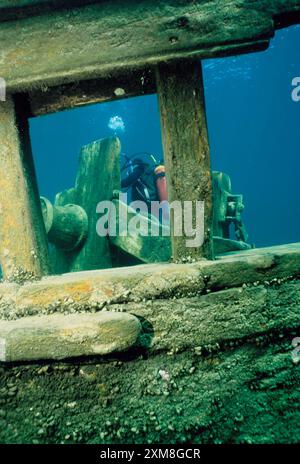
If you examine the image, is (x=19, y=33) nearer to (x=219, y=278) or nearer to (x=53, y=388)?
(x=219, y=278)

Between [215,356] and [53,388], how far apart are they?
78 cm

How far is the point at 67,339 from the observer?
1.37 m

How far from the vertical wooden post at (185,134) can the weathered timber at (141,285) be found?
0.18m

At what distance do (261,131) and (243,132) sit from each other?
413cm

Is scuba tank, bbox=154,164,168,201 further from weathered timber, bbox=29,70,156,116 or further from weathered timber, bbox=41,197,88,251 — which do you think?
weathered timber, bbox=29,70,156,116

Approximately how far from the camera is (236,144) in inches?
3066

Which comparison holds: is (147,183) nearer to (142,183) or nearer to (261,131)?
(142,183)

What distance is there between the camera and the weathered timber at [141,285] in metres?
1.58

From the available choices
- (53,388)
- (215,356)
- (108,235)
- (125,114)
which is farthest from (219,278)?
(125,114)

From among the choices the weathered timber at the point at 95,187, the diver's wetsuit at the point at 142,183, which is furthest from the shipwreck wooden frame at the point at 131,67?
the diver's wetsuit at the point at 142,183

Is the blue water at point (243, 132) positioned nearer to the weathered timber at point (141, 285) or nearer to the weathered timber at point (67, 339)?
the weathered timber at point (141, 285)

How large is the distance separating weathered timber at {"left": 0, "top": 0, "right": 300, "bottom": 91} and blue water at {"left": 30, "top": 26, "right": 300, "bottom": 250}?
114 ft

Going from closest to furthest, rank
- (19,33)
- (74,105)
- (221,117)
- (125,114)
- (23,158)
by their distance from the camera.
→ (19,33) → (23,158) → (74,105) → (125,114) → (221,117)

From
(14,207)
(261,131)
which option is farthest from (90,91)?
(261,131)
